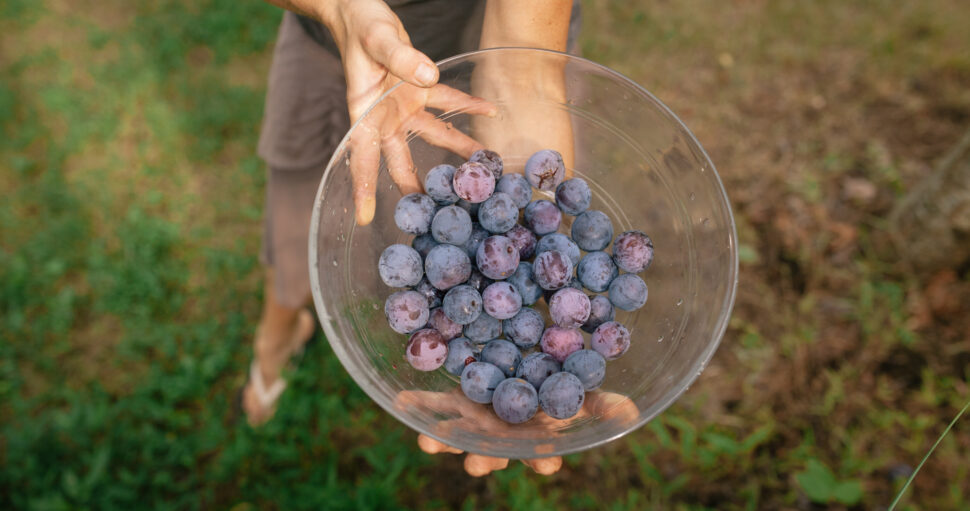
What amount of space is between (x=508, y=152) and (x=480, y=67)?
0.75 ft

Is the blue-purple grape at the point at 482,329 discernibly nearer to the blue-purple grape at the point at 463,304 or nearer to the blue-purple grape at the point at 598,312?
the blue-purple grape at the point at 463,304

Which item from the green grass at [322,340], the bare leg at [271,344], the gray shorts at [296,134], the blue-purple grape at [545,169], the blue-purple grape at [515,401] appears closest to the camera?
the blue-purple grape at [515,401]

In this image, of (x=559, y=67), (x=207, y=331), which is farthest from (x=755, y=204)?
(x=207, y=331)

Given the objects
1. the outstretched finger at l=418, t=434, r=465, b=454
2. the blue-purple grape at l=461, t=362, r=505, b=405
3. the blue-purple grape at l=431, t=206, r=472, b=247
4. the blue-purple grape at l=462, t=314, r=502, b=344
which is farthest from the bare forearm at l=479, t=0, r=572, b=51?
the outstretched finger at l=418, t=434, r=465, b=454

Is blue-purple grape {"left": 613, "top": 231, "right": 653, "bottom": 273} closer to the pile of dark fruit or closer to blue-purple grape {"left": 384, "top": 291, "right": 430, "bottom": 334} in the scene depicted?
the pile of dark fruit

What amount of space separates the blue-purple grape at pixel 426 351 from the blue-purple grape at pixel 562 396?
0.24 metres

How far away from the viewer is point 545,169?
1.42 m

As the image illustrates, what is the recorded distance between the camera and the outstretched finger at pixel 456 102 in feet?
4.69

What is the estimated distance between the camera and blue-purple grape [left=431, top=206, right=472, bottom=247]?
1.36m

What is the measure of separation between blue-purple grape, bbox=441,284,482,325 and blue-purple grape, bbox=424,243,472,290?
0.08 feet

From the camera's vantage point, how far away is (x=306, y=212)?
6.52ft

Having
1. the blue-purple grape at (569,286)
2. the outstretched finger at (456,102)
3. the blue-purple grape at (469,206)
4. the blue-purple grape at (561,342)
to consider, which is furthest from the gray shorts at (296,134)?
the blue-purple grape at (561,342)

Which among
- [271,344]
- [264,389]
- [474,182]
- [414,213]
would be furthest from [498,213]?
[264,389]

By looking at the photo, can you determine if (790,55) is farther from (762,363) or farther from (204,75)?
(204,75)
